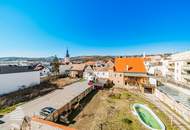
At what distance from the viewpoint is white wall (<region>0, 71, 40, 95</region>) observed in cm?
3703

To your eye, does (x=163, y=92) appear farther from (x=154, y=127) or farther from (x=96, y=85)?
(x=96, y=85)

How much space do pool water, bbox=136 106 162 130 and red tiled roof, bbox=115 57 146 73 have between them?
1739 cm

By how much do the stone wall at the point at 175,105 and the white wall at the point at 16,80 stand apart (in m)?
33.6

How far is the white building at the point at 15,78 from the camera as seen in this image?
1468 inches

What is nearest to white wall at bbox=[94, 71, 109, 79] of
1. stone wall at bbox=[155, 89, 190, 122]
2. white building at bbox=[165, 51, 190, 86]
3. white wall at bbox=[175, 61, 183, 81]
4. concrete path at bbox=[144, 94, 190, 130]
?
concrete path at bbox=[144, 94, 190, 130]

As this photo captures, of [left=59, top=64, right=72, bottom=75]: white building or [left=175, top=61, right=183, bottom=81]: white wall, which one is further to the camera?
[left=59, top=64, right=72, bottom=75]: white building

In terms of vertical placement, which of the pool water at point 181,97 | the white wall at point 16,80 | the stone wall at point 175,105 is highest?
the white wall at point 16,80

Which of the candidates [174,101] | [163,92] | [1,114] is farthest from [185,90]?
[1,114]

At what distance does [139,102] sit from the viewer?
32.4 m

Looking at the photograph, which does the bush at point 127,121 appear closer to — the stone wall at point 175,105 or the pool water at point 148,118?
the pool water at point 148,118

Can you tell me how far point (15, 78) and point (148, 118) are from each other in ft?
106

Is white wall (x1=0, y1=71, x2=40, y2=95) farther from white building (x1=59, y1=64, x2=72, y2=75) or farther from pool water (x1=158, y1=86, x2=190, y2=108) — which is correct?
pool water (x1=158, y1=86, x2=190, y2=108)

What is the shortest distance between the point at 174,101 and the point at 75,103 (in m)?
17.2

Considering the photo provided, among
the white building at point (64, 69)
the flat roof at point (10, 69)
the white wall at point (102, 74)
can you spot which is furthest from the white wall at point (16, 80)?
the white building at point (64, 69)
